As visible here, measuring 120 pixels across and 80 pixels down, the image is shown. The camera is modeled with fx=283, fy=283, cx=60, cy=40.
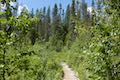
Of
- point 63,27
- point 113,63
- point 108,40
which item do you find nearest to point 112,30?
point 108,40

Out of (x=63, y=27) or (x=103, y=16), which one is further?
(x=63, y=27)

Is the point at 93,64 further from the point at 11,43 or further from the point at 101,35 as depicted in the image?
the point at 11,43

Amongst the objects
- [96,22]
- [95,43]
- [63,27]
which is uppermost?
[96,22]

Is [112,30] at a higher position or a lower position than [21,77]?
higher

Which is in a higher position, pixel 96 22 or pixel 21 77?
pixel 96 22

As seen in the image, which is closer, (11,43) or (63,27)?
(11,43)

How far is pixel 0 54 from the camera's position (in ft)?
10.6

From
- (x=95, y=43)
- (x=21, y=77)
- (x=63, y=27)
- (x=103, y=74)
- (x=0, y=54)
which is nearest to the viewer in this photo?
(x=0, y=54)

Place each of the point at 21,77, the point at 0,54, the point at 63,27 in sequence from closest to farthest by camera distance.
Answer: the point at 0,54
the point at 21,77
the point at 63,27

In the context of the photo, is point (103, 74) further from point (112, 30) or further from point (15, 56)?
point (15, 56)

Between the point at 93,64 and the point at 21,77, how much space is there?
6148 mm

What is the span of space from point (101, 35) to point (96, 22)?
1.31 feet

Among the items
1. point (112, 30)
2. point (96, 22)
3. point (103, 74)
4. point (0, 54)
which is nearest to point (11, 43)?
point (0, 54)

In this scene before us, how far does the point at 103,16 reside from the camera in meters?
5.68
